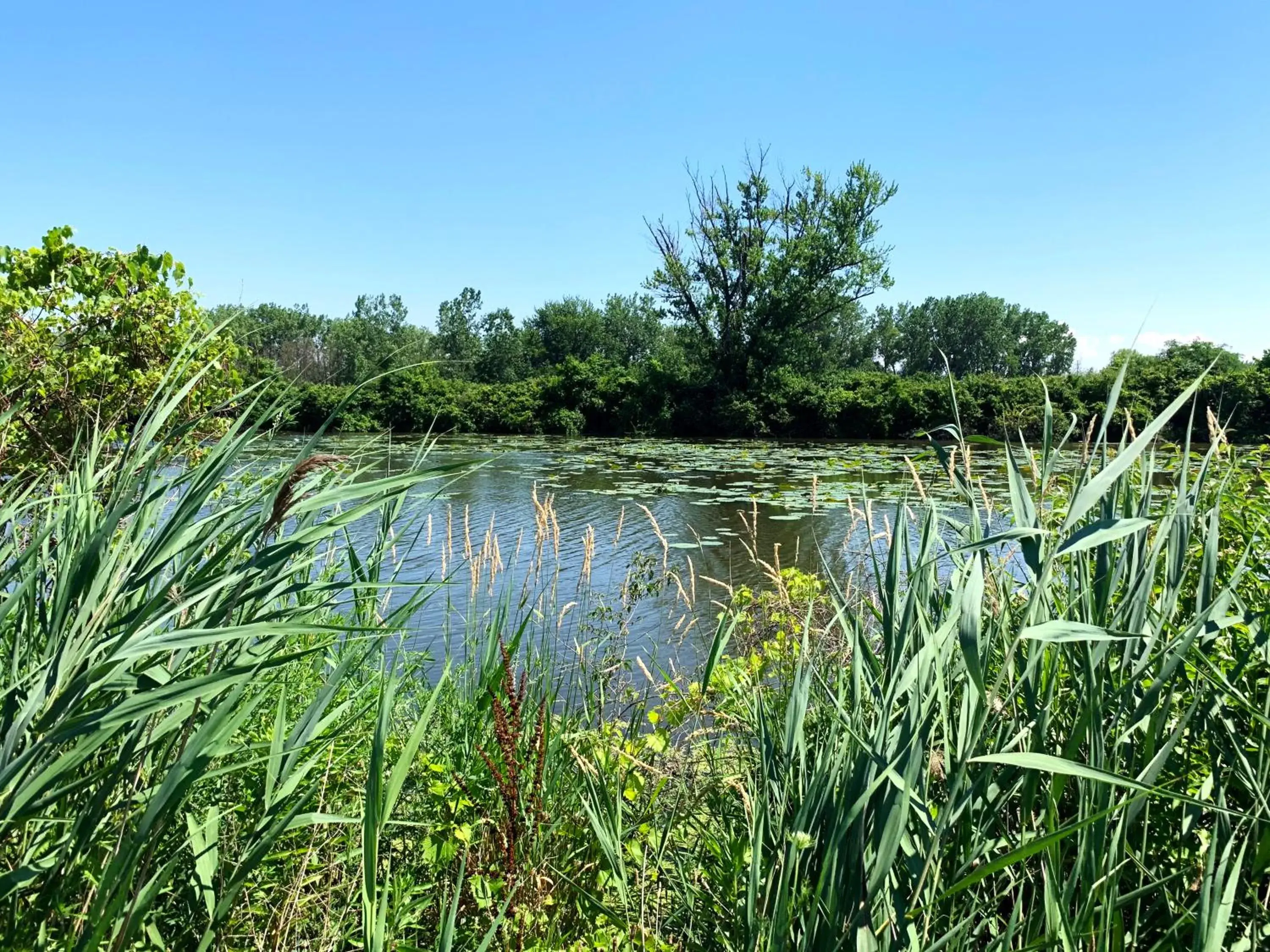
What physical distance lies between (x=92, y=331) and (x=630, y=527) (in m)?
6.92

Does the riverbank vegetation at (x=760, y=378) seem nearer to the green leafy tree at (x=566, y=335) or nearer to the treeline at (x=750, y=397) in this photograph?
the treeline at (x=750, y=397)

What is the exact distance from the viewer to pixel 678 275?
31.5m

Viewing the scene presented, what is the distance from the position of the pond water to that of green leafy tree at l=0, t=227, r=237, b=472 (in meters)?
0.92

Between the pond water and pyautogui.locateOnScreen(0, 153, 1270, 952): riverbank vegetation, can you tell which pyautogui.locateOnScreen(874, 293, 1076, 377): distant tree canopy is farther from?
pyautogui.locateOnScreen(0, 153, 1270, 952): riverbank vegetation

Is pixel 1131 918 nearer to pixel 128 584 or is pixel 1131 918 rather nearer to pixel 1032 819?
pixel 1032 819

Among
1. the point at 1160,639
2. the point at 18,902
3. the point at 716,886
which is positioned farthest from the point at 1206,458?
the point at 18,902

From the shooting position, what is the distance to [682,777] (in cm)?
218

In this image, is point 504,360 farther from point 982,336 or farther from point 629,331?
point 982,336

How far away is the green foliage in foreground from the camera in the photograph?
1.16 meters

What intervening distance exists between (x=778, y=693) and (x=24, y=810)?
2.23 meters

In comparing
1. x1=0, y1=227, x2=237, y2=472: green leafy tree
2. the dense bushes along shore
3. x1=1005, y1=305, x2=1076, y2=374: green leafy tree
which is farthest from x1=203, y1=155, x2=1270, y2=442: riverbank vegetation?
x1=1005, y1=305, x2=1076, y2=374: green leafy tree

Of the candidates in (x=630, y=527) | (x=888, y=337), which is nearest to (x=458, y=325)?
(x=888, y=337)

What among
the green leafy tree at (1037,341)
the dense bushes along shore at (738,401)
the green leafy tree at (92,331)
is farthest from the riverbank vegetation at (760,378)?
the green leafy tree at (1037,341)

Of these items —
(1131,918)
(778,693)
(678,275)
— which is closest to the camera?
(1131,918)
